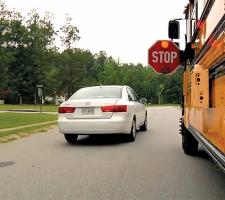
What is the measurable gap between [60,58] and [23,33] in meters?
11.5

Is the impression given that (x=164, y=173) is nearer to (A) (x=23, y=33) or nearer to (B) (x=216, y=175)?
(B) (x=216, y=175)

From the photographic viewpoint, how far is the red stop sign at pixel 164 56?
8331mm

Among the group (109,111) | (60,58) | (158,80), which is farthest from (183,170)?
(158,80)

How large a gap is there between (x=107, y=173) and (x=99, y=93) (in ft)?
16.1

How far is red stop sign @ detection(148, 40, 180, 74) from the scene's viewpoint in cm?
833

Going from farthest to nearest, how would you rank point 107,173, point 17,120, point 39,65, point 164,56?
point 39,65 → point 17,120 → point 164,56 → point 107,173

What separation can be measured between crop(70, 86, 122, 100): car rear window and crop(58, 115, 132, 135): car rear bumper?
35.7 inches

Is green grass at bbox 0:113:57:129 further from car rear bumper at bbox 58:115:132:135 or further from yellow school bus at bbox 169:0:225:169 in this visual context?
yellow school bus at bbox 169:0:225:169

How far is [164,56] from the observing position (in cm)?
862

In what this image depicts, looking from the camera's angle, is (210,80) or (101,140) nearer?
(210,80)

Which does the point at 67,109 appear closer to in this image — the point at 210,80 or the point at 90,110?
the point at 90,110

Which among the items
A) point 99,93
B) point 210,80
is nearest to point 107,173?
point 210,80

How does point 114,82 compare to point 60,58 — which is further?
point 114,82

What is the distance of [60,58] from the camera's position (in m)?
74.4
